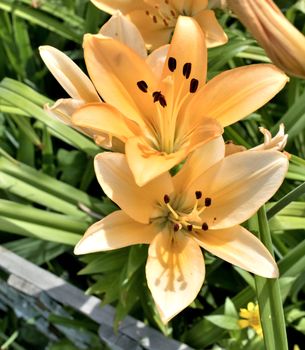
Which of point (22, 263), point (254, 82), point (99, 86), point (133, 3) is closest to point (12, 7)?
point (133, 3)

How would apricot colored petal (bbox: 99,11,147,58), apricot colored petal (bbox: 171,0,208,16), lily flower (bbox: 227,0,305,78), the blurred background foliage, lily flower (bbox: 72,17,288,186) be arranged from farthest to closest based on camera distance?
the blurred background foliage → apricot colored petal (bbox: 171,0,208,16) → apricot colored petal (bbox: 99,11,147,58) → lily flower (bbox: 72,17,288,186) → lily flower (bbox: 227,0,305,78)

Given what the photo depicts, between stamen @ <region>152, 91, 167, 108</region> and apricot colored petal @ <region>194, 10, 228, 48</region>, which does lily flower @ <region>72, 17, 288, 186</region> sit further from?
apricot colored petal @ <region>194, 10, 228, 48</region>

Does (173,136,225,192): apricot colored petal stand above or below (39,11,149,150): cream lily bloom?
below

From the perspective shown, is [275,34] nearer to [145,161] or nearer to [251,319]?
[145,161]

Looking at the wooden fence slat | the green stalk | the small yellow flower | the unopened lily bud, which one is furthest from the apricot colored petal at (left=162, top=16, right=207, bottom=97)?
the wooden fence slat

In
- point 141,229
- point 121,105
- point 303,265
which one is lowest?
point 303,265

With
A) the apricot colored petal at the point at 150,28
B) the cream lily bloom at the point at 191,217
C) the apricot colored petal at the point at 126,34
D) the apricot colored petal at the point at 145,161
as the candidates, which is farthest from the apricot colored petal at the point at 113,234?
the apricot colored petal at the point at 150,28

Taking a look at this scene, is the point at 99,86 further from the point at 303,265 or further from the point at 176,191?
the point at 303,265
